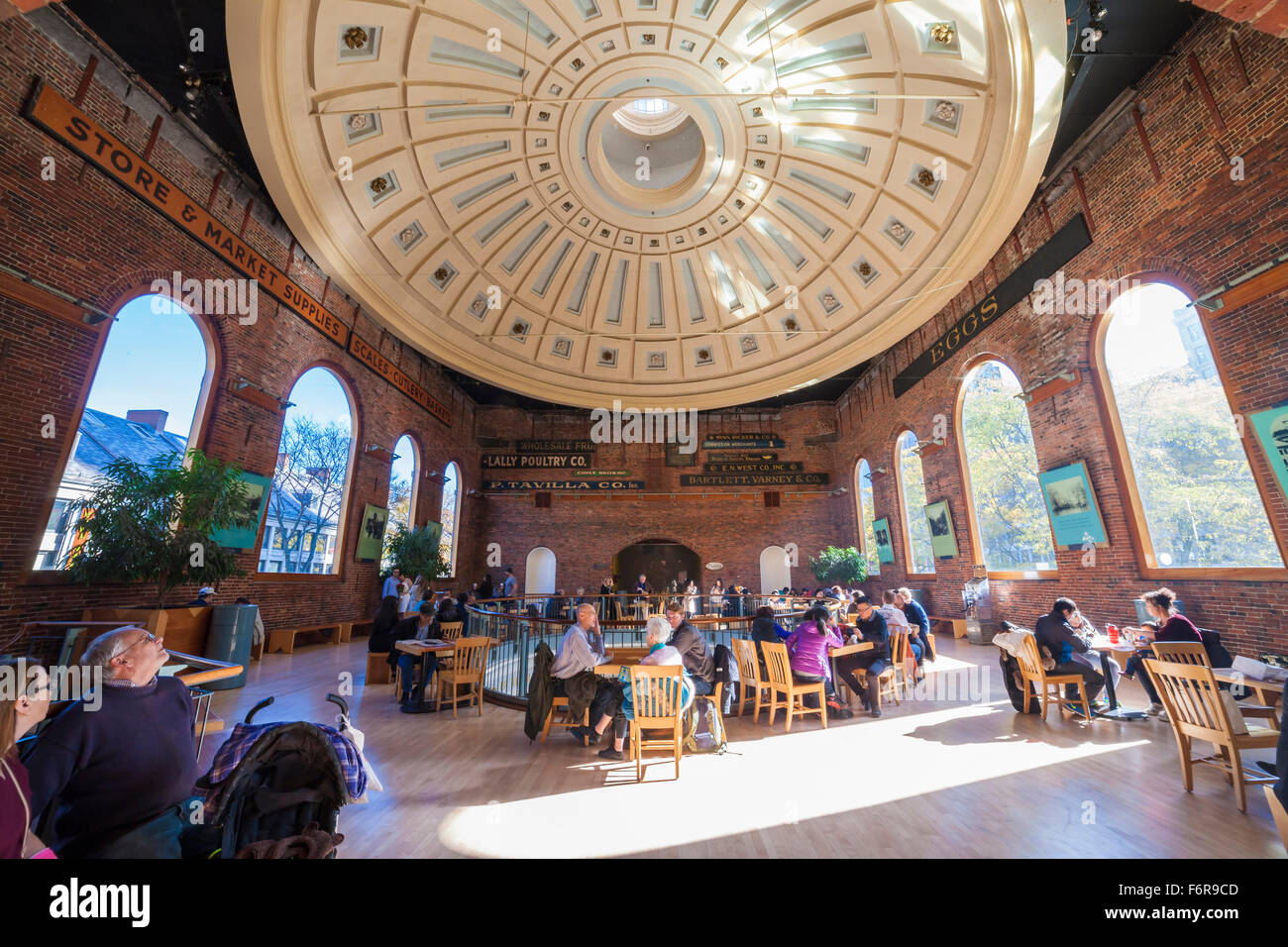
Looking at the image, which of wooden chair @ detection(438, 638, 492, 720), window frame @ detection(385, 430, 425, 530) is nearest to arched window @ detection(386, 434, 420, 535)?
window frame @ detection(385, 430, 425, 530)

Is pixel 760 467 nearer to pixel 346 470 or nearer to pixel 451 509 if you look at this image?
pixel 451 509

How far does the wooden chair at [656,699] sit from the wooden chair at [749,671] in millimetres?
1786

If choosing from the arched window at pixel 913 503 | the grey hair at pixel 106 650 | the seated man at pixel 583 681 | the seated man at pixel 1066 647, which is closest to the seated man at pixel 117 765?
the grey hair at pixel 106 650

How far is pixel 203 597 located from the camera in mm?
7242

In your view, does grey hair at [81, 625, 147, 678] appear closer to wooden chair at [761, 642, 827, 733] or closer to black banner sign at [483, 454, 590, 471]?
wooden chair at [761, 642, 827, 733]

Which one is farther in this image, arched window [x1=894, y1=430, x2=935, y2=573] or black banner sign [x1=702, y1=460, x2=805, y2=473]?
black banner sign [x1=702, y1=460, x2=805, y2=473]

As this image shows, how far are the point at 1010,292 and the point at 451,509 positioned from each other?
15725 mm

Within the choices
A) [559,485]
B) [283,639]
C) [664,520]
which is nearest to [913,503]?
[664,520]

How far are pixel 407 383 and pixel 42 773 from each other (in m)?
13.3

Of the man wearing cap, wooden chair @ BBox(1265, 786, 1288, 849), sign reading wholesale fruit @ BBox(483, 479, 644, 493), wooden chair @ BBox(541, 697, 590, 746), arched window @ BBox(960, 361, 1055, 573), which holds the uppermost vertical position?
sign reading wholesale fruit @ BBox(483, 479, 644, 493)

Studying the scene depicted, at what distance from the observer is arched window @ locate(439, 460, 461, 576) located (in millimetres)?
15961

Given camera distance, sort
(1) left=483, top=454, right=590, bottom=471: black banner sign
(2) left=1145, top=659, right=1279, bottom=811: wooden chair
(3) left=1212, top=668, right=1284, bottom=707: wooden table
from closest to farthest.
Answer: (2) left=1145, top=659, right=1279, bottom=811: wooden chair < (3) left=1212, top=668, right=1284, bottom=707: wooden table < (1) left=483, top=454, right=590, bottom=471: black banner sign

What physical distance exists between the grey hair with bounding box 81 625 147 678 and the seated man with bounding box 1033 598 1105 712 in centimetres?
678
